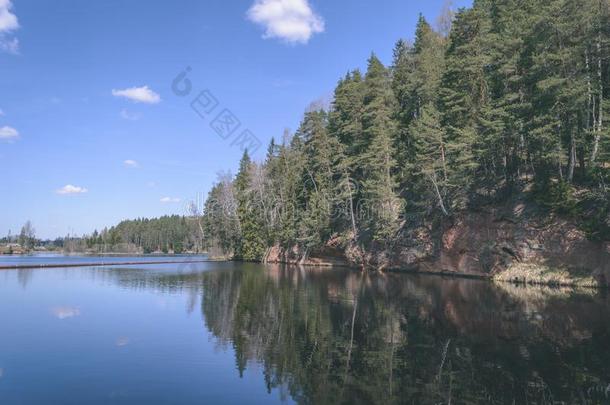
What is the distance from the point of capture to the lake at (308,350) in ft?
35.8

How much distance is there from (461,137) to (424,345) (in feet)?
98.0

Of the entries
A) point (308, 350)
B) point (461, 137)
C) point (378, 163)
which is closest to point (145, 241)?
point (378, 163)

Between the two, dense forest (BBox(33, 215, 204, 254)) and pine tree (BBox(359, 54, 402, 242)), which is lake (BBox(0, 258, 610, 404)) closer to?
pine tree (BBox(359, 54, 402, 242))

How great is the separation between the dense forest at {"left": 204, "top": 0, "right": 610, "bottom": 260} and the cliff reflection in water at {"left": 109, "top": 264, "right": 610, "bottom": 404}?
13080mm

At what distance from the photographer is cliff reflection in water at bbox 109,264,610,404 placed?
11.0 meters

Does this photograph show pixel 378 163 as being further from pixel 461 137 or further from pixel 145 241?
pixel 145 241

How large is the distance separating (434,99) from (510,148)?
517 inches

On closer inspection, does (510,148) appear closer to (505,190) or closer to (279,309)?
(505,190)

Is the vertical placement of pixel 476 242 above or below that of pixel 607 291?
above

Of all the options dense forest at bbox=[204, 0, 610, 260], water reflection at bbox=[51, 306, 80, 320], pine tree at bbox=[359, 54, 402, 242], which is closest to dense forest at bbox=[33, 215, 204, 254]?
dense forest at bbox=[204, 0, 610, 260]

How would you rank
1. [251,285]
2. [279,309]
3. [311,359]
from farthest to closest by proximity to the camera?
1. [251,285]
2. [279,309]
3. [311,359]

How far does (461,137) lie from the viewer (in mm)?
41031

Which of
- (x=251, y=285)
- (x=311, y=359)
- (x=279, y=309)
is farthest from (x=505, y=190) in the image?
(x=311, y=359)

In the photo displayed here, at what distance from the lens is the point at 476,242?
42.7 metres
